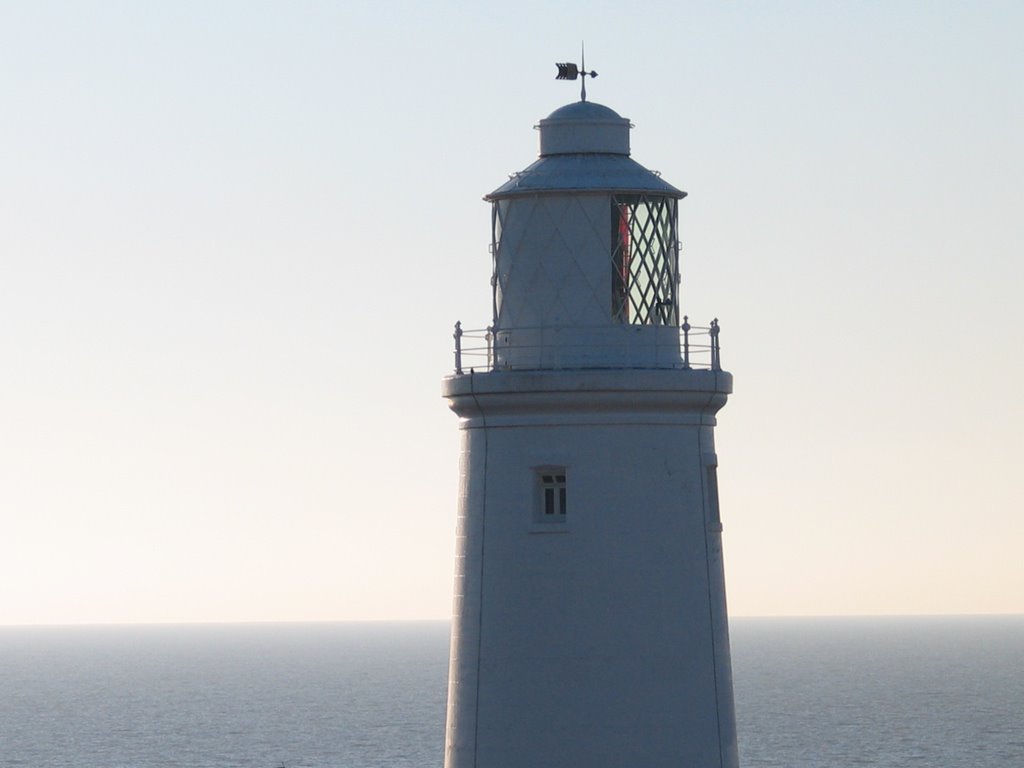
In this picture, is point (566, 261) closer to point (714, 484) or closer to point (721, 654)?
point (714, 484)

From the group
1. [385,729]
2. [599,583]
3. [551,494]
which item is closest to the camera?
[599,583]

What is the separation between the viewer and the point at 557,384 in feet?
59.9

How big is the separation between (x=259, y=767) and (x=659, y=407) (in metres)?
108

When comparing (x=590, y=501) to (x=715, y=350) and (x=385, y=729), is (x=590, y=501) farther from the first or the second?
(x=385, y=729)

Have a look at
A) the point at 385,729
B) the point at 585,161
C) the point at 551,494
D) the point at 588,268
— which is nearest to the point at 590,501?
the point at 551,494

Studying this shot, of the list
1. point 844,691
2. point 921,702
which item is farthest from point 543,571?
point 844,691

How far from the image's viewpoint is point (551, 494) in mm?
18703

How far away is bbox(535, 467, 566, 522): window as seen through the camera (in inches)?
734

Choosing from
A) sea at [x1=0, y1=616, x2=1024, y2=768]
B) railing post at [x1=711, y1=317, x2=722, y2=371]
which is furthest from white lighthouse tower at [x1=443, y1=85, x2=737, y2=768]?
sea at [x1=0, y1=616, x2=1024, y2=768]

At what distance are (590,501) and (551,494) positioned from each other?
1.24ft

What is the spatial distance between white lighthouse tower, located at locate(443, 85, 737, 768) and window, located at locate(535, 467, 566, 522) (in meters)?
0.02

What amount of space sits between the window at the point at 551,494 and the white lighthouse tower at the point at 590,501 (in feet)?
0.06

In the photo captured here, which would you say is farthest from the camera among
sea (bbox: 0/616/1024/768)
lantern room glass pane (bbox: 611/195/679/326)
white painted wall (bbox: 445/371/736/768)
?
sea (bbox: 0/616/1024/768)

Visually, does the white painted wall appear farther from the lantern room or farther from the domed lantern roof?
the domed lantern roof
